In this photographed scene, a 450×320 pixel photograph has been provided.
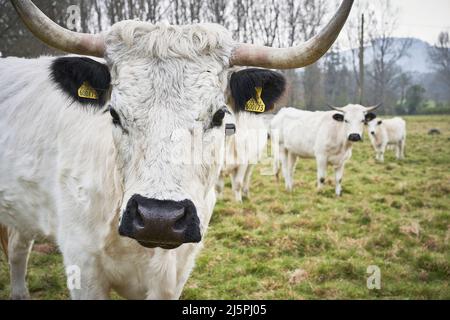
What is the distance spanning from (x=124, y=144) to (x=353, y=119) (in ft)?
27.9

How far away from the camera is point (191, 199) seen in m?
1.78

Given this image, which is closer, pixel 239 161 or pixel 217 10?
pixel 239 161

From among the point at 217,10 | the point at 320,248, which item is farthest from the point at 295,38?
the point at 320,248

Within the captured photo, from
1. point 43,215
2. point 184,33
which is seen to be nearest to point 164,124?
point 184,33

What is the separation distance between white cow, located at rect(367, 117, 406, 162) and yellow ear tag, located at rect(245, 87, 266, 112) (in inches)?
508

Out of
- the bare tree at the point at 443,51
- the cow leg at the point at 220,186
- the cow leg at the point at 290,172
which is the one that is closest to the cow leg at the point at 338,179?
the cow leg at the point at 290,172

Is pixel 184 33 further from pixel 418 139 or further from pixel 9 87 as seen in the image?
pixel 418 139

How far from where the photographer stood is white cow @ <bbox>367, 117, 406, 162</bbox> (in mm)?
14445

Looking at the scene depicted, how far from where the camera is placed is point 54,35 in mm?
2148

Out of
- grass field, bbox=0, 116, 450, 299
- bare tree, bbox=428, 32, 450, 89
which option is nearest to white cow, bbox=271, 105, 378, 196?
grass field, bbox=0, 116, 450, 299

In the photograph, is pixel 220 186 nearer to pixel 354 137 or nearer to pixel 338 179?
pixel 338 179

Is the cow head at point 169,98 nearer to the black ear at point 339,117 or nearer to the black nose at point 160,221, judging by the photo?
the black nose at point 160,221

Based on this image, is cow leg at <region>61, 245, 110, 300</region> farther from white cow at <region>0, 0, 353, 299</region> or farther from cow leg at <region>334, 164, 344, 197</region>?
cow leg at <region>334, 164, 344, 197</region>
